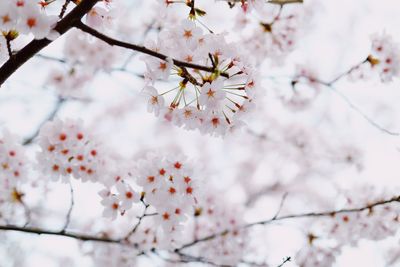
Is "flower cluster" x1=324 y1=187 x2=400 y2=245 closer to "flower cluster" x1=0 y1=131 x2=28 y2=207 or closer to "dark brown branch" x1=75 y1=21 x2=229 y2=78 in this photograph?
"dark brown branch" x1=75 y1=21 x2=229 y2=78

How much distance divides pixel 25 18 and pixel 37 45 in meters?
0.18

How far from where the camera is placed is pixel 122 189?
2.85 m

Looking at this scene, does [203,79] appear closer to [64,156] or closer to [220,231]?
[64,156]

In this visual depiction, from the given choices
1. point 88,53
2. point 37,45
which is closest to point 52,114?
point 88,53

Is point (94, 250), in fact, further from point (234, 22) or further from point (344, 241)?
point (234, 22)

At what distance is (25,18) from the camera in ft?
5.38

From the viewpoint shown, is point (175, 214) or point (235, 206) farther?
point (235, 206)

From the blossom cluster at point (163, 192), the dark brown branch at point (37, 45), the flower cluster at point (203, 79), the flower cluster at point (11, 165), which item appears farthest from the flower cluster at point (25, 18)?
the flower cluster at point (11, 165)

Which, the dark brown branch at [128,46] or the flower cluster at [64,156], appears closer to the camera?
the dark brown branch at [128,46]

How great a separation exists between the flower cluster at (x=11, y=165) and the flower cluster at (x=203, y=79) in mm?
1553

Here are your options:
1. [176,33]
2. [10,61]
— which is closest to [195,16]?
[176,33]

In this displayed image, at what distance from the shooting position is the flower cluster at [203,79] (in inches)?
76.3

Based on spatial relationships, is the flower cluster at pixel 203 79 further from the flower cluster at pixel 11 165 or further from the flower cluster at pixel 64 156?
the flower cluster at pixel 11 165

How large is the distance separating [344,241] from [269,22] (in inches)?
83.7
